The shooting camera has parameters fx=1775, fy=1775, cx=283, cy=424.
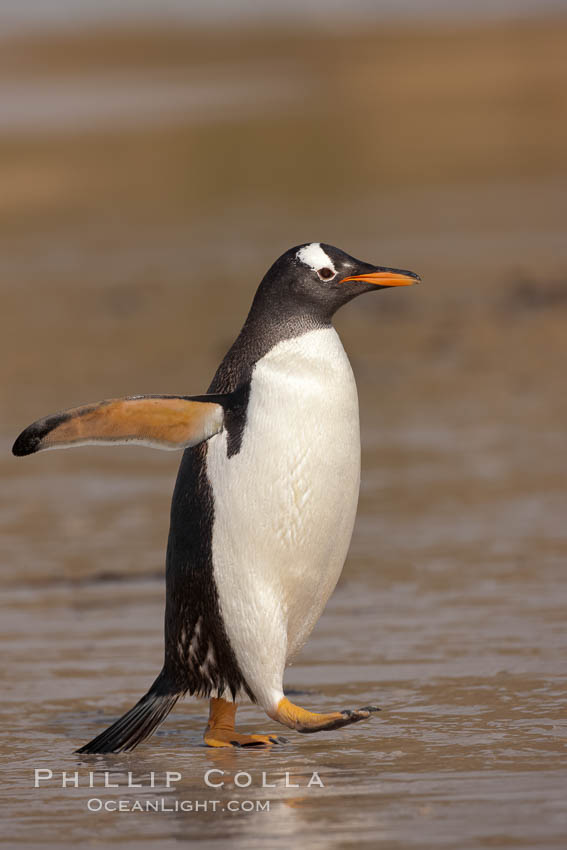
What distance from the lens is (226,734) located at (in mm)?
4609

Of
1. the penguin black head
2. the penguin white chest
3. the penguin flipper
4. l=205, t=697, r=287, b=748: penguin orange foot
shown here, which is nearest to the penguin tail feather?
l=205, t=697, r=287, b=748: penguin orange foot

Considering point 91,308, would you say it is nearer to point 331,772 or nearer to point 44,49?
point 331,772

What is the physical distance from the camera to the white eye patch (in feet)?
15.4

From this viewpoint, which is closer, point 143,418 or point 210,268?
point 143,418

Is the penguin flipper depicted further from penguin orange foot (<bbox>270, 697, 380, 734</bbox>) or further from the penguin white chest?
penguin orange foot (<bbox>270, 697, 380, 734</bbox>)

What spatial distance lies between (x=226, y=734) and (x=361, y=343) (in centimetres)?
836

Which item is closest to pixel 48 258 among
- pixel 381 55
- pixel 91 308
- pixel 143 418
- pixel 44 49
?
pixel 91 308

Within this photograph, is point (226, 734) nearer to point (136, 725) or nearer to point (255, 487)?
point (136, 725)

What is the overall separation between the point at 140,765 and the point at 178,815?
58cm

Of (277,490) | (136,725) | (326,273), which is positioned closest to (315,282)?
(326,273)

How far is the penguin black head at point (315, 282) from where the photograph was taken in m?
4.68

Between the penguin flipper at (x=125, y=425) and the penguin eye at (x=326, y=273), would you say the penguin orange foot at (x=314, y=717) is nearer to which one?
the penguin flipper at (x=125, y=425)

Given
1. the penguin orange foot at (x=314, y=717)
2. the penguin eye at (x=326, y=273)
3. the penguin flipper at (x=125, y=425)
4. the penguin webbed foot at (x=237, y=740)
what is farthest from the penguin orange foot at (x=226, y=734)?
the penguin eye at (x=326, y=273)

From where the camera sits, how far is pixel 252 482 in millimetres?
4566
